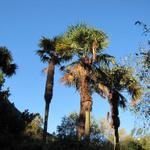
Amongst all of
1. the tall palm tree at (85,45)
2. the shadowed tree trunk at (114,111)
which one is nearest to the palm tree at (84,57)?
the tall palm tree at (85,45)

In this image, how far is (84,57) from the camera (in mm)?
31766

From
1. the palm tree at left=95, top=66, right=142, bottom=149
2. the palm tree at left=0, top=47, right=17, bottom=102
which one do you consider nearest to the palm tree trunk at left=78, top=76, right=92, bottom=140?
the palm tree at left=95, top=66, right=142, bottom=149

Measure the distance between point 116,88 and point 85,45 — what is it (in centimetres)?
411

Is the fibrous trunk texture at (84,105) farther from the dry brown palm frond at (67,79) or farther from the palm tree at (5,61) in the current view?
the palm tree at (5,61)

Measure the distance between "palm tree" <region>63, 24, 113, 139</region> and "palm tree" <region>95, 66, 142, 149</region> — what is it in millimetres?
1474

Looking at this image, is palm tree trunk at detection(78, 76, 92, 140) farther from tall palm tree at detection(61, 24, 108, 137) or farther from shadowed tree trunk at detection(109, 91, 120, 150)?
shadowed tree trunk at detection(109, 91, 120, 150)

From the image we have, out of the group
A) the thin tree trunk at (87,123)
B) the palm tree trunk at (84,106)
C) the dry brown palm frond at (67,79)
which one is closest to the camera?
the thin tree trunk at (87,123)

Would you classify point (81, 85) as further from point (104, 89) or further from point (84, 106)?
point (104, 89)

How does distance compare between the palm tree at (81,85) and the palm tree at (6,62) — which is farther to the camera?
the palm tree at (6,62)

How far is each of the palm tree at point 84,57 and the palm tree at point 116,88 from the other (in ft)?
4.84

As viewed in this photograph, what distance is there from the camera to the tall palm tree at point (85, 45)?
30.7 meters

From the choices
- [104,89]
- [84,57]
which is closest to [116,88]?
[104,89]

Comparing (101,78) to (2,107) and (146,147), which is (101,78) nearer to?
(146,147)

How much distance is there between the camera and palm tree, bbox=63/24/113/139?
1188 inches
